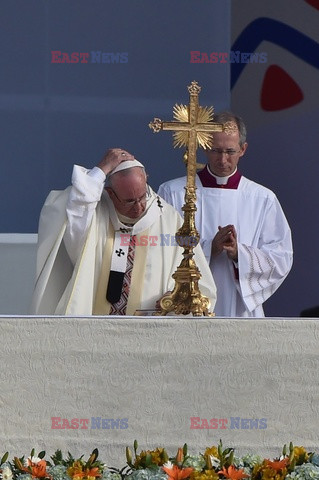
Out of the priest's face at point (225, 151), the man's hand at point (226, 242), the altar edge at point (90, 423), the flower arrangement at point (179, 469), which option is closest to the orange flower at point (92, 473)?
the flower arrangement at point (179, 469)

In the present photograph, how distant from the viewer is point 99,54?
8336mm

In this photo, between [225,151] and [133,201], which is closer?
[133,201]

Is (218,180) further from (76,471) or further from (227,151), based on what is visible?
(76,471)

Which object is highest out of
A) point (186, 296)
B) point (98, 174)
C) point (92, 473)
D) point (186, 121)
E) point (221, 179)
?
point (221, 179)

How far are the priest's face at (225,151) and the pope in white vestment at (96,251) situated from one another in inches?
24.2

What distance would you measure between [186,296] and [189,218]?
281 mm

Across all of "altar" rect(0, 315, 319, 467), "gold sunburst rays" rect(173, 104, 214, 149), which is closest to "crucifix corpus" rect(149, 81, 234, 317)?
"gold sunburst rays" rect(173, 104, 214, 149)

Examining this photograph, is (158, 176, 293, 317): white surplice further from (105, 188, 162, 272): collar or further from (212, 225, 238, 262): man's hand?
(105, 188, 162, 272): collar

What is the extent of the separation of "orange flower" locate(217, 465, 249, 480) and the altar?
2.51 feet

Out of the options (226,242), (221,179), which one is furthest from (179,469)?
(221,179)

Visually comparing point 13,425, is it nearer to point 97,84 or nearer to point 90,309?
point 90,309

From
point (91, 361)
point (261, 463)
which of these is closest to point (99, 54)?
point (91, 361)

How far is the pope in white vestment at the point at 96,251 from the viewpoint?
227 inches

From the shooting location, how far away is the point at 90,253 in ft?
19.2
